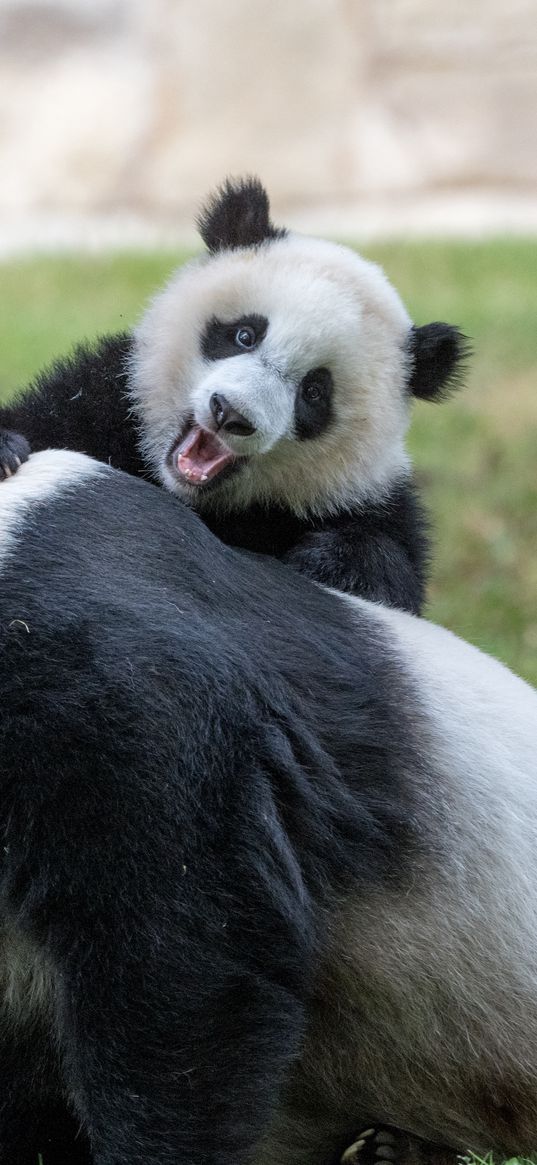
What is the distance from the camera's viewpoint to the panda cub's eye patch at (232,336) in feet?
12.8

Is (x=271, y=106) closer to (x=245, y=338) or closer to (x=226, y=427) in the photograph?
(x=245, y=338)

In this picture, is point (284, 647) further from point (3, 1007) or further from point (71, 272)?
point (71, 272)

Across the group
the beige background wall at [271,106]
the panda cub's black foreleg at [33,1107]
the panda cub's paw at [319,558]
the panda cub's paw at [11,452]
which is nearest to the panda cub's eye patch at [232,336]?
the panda cub's paw at [319,558]

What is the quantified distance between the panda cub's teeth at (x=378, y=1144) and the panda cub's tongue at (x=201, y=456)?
1.41 metres

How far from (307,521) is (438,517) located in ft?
9.48

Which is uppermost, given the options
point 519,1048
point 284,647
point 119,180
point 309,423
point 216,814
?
point 119,180

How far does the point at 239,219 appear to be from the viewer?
4203 millimetres

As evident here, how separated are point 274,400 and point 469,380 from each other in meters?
4.46

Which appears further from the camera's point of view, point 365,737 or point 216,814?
point 365,737

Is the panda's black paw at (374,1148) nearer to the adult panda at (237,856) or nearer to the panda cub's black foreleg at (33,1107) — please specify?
the adult panda at (237,856)

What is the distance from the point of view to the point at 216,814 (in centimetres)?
254

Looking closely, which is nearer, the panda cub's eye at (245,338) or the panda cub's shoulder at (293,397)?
the panda cub's shoulder at (293,397)

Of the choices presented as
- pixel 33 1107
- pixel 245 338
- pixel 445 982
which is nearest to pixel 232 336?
pixel 245 338

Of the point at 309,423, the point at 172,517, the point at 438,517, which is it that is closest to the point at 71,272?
the point at 438,517
